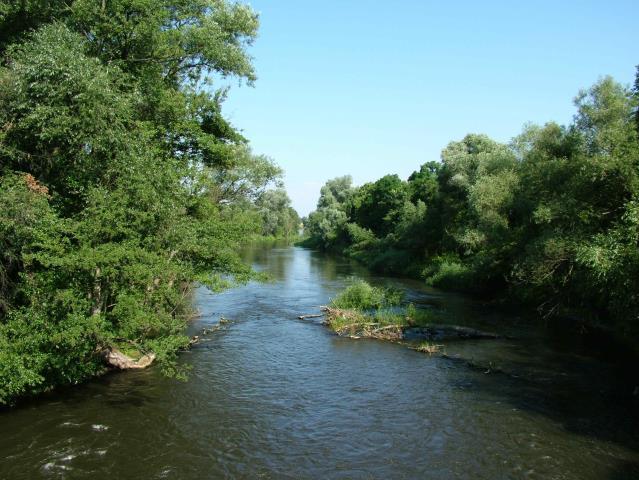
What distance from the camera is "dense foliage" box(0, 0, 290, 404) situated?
15672mm

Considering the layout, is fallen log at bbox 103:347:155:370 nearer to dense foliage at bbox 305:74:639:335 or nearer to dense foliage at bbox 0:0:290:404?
dense foliage at bbox 0:0:290:404

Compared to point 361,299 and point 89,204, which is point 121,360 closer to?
point 89,204

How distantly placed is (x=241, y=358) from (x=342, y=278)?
30.4m

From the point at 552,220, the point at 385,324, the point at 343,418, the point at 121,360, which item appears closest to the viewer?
the point at 343,418

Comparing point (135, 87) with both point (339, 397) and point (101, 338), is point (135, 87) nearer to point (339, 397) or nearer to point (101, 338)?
point (101, 338)

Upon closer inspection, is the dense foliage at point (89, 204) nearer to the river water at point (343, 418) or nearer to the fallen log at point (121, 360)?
the fallen log at point (121, 360)

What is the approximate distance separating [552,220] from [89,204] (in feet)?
77.0

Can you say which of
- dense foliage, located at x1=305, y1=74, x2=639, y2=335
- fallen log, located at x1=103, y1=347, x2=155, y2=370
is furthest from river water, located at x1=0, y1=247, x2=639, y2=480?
dense foliage, located at x1=305, y1=74, x2=639, y2=335

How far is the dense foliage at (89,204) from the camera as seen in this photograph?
1567 centimetres

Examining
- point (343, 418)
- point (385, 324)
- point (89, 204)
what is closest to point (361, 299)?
point (385, 324)

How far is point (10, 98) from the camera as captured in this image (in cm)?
1778

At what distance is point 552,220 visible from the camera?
27625mm

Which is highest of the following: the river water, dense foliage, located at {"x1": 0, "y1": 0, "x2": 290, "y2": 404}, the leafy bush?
dense foliage, located at {"x1": 0, "y1": 0, "x2": 290, "y2": 404}

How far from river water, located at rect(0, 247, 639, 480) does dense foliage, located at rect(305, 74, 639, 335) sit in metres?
4.01
